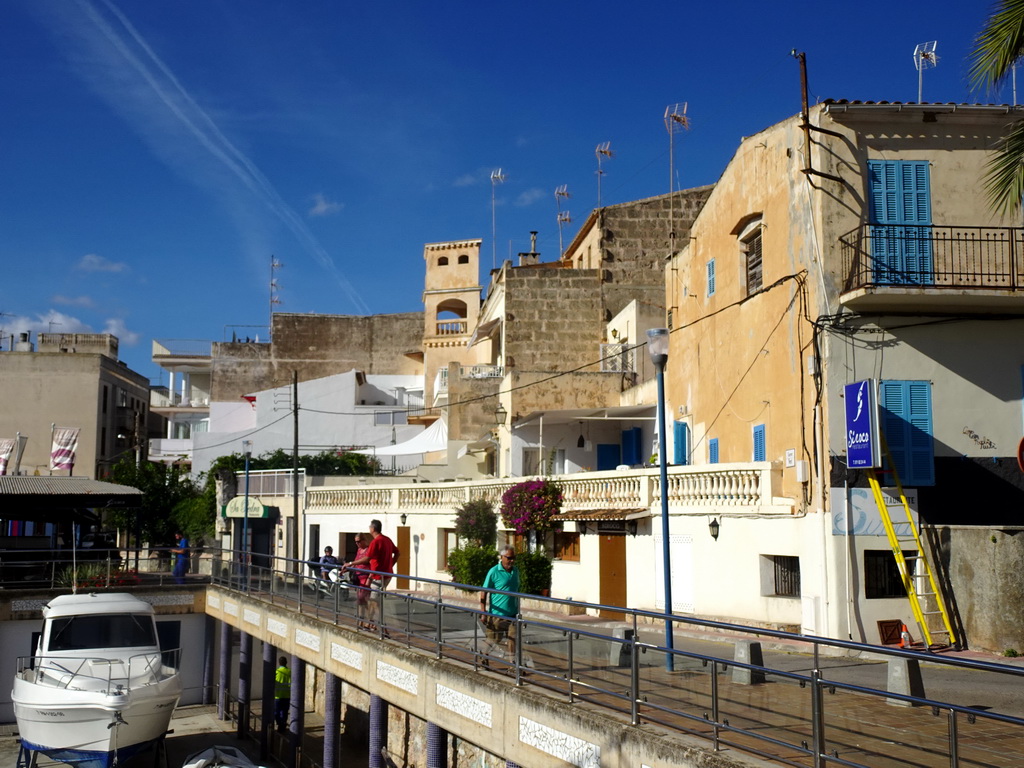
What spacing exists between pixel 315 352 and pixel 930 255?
167ft

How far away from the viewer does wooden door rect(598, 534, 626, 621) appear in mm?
23188

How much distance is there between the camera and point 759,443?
21.1m

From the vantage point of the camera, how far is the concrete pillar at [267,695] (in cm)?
2325

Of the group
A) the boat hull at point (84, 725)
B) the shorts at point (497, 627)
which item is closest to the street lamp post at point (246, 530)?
the boat hull at point (84, 725)

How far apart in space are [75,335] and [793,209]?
2584 inches

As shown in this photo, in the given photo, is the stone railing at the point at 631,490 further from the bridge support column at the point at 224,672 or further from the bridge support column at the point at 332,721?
the bridge support column at the point at 332,721

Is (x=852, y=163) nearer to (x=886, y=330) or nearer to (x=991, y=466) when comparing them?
(x=886, y=330)

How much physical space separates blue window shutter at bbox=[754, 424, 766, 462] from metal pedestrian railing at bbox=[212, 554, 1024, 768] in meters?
7.98

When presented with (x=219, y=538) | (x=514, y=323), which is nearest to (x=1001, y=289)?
(x=514, y=323)

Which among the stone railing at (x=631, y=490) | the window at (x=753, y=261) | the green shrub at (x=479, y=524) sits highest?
the window at (x=753, y=261)

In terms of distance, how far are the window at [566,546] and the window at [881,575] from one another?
8328mm

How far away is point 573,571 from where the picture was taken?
24812 millimetres

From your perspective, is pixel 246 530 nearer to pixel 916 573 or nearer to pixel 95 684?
pixel 95 684

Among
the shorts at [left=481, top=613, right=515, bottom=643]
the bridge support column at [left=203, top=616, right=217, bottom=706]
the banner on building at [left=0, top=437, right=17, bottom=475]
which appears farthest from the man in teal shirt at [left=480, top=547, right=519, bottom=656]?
the banner on building at [left=0, top=437, right=17, bottom=475]
